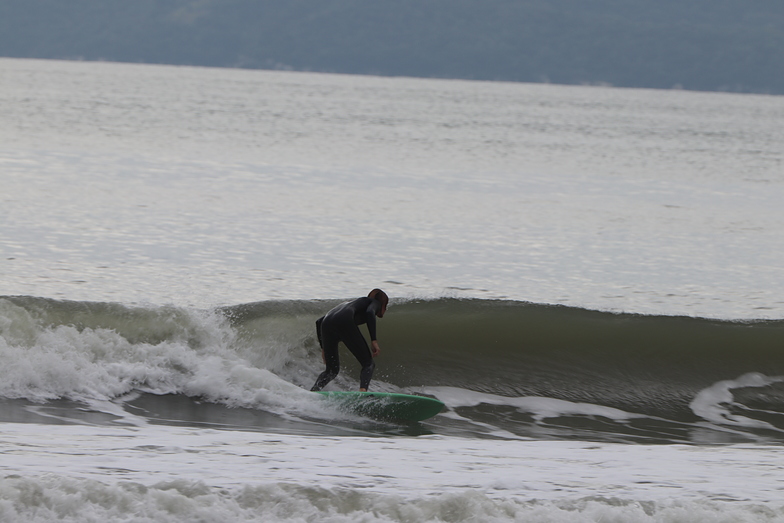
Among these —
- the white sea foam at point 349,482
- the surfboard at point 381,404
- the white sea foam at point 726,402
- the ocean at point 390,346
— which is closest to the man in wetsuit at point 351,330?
the surfboard at point 381,404

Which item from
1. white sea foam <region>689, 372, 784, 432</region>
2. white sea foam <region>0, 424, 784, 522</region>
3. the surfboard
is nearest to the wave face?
white sea foam <region>689, 372, 784, 432</region>

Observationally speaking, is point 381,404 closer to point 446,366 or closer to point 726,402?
point 446,366

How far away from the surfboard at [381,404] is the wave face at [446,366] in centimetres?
26

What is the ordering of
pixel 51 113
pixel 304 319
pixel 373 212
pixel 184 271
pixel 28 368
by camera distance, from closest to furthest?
1. pixel 28 368
2. pixel 304 319
3. pixel 184 271
4. pixel 373 212
5. pixel 51 113

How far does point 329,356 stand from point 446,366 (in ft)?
11.0

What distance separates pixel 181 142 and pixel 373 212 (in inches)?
1019

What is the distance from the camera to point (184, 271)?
20406 mm

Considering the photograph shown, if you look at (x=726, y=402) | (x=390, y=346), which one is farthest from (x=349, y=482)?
(x=726, y=402)

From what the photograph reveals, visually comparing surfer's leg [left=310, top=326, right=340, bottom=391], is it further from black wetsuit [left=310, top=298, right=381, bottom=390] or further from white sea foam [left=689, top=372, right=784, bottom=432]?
white sea foam [left=689, top=372, right=784, bottom=432]

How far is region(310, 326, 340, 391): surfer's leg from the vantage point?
12508 millimetres

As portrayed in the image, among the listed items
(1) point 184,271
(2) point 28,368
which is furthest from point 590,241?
(2) point 28,368

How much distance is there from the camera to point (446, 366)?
15.5 metres

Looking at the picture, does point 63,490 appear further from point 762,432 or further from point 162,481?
Answer: point 762,432

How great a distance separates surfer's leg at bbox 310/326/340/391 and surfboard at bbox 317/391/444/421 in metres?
0.56
